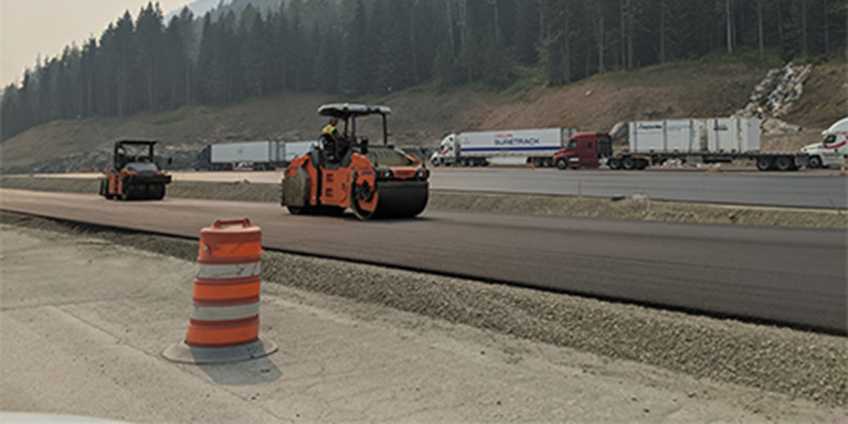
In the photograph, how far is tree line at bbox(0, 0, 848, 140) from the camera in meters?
82.9

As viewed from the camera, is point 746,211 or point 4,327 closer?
point 4,327

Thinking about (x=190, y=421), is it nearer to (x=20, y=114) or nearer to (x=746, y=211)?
(x=746, y=211)

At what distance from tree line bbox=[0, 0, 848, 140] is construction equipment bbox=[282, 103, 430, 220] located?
217 feet

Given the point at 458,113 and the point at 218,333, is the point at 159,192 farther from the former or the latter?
the point at 458,113

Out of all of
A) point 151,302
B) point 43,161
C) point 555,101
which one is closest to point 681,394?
point 151,302

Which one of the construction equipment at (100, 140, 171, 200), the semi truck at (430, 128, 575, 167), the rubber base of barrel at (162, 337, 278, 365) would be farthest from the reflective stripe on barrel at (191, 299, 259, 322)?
the semi truck at (430, 128, 575, 167)

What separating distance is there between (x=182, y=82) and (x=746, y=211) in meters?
136

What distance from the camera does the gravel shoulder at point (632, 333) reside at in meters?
4.92

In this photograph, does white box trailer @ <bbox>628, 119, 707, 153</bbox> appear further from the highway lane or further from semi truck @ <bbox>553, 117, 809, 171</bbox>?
the highway lane

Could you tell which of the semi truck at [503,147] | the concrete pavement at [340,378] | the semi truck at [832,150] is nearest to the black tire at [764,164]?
the semi truck at [832,150]

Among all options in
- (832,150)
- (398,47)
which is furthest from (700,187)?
(398,47)

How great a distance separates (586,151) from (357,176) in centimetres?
3336

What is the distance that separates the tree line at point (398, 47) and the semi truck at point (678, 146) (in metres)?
32.6

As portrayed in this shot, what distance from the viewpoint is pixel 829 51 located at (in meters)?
72.2
